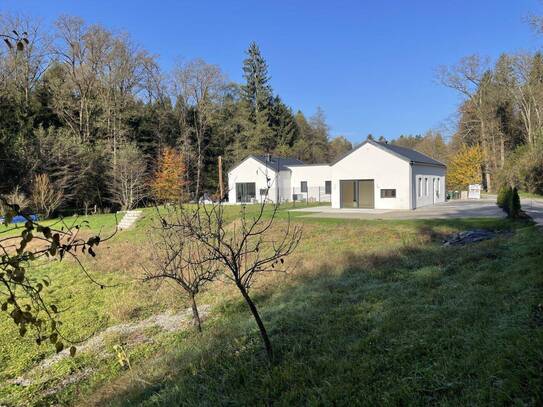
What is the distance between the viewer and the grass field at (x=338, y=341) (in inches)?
133

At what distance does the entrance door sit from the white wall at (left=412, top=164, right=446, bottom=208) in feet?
8.83

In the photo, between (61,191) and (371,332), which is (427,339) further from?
(61,191)

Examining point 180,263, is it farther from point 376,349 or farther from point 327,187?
point 327,187

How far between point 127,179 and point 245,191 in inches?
433

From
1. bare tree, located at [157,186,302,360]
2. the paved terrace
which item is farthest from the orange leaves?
bare tree, located at [157,186,302,360]

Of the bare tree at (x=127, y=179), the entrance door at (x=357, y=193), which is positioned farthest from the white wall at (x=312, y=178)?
the bare tree at (x=127, y=179)

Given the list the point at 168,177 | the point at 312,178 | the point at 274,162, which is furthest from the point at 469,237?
the point at 274,162

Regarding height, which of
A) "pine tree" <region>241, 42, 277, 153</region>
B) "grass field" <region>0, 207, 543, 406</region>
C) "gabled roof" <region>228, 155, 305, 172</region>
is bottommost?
"grass field" <region>0, 207, 543, 406</region>

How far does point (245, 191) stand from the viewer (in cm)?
3894

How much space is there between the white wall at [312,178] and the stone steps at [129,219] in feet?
58.5

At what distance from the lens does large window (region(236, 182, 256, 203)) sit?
3855 cm

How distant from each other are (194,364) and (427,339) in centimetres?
265

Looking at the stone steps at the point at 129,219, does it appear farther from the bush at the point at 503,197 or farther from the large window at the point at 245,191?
the bush at the point at 503,197

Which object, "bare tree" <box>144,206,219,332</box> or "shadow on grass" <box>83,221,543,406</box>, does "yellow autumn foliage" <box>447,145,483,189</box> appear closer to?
"shadow on grass" <box>83,221,543,406</box>
